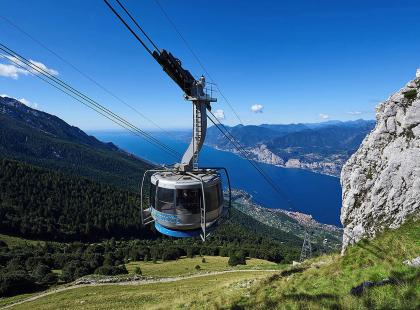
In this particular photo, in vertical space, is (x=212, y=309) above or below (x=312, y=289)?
below

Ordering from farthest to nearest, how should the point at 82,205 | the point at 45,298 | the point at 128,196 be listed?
the point at 128,196, the point at 82,205, the point at 45,298

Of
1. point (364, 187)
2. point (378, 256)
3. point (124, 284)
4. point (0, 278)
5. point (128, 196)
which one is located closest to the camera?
point (378, 256)

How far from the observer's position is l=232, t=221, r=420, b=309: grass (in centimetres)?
738

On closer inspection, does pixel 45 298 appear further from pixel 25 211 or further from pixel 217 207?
pixel 25 211

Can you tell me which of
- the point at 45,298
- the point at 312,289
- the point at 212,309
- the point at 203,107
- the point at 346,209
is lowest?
the point at 45,298

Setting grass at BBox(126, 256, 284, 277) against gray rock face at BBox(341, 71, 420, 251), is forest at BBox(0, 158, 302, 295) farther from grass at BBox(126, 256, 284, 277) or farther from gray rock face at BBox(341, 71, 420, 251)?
gray rock face at BBox(341, 71, 420, 251)

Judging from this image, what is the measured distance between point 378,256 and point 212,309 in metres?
7.39

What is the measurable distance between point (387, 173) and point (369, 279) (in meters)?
9.12

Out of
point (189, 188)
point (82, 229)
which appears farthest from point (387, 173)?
point (82, 229)

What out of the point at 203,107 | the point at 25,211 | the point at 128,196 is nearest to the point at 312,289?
the point at 203,107

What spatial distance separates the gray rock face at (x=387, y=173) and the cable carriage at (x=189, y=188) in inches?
336

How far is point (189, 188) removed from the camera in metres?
12.5

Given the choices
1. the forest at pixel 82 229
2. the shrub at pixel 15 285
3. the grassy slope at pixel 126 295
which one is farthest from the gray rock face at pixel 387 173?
the forest at pixel 82 229

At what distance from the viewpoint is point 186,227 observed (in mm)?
13219
